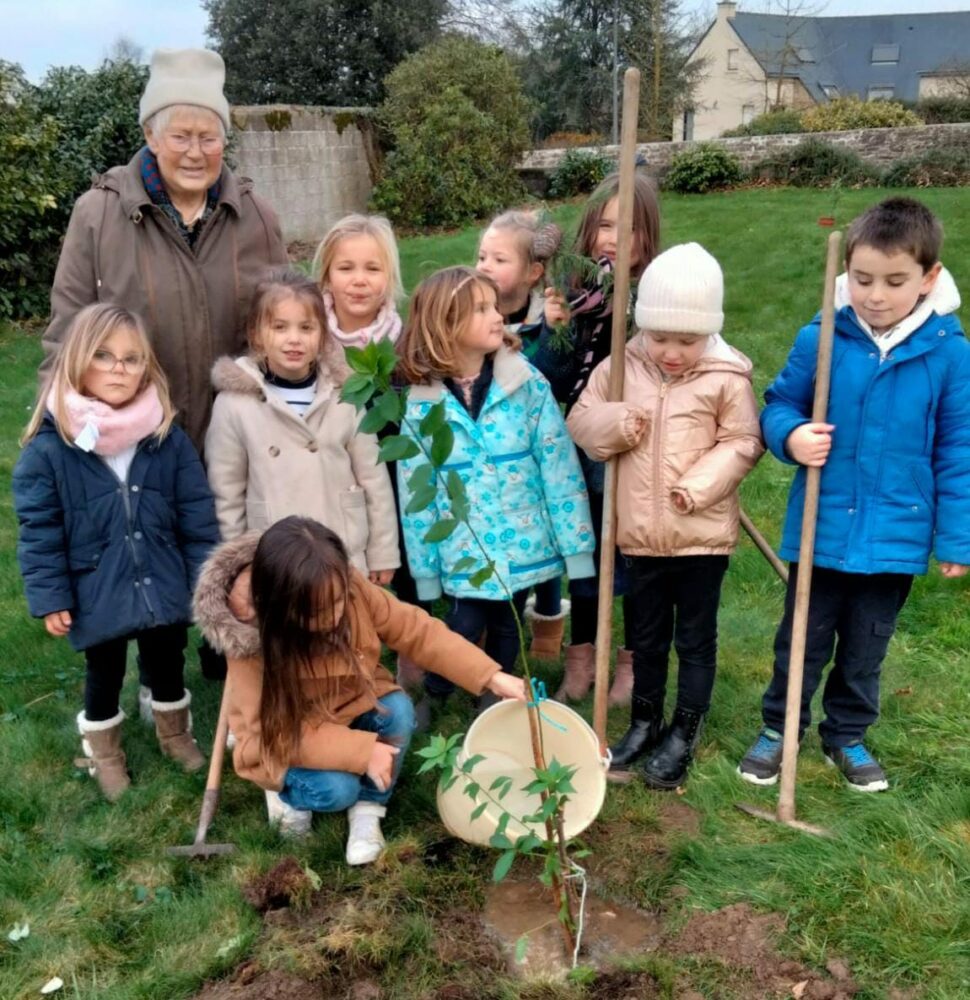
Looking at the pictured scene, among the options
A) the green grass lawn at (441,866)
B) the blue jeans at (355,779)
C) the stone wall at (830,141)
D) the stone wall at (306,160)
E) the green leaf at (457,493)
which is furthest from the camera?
the stone wall at (830,141)

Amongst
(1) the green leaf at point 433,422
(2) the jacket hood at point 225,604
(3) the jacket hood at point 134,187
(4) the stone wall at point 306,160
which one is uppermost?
(4) the stone wall at point 306,160

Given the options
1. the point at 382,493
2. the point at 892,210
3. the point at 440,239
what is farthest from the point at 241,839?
the point at 440,239

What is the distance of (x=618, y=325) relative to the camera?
2.78m

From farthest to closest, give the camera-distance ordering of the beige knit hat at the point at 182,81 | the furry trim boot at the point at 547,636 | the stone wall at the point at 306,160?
the stone wall at the point at 306,160 < the furry trim boot at the point at 547,636 < the beige knit hat at the point at 182,81

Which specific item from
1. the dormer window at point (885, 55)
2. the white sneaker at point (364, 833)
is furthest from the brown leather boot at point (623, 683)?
the dormer window at point (885, 55)

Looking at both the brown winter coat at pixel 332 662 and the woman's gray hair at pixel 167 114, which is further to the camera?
the woman's gray hair at pixel 167 114

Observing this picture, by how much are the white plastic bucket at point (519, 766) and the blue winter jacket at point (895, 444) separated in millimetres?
918

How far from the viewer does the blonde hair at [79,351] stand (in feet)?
9.53

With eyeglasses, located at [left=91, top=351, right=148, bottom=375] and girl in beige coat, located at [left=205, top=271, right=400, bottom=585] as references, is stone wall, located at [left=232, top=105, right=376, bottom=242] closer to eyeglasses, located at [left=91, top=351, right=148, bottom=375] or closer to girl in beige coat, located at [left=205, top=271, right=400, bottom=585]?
girl in beige coat, located at [left=205, top=271, right=400, bottom=585]

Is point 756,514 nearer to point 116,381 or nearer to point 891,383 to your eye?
point 891,383

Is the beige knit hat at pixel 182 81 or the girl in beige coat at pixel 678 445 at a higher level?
the beige knit hat at pixel 182 81

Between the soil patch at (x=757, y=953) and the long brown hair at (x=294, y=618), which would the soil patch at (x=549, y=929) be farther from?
the long brown hair at (x=294, y=618)

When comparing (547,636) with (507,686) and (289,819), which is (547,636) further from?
(289,819)

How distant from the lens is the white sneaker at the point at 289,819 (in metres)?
2.99
